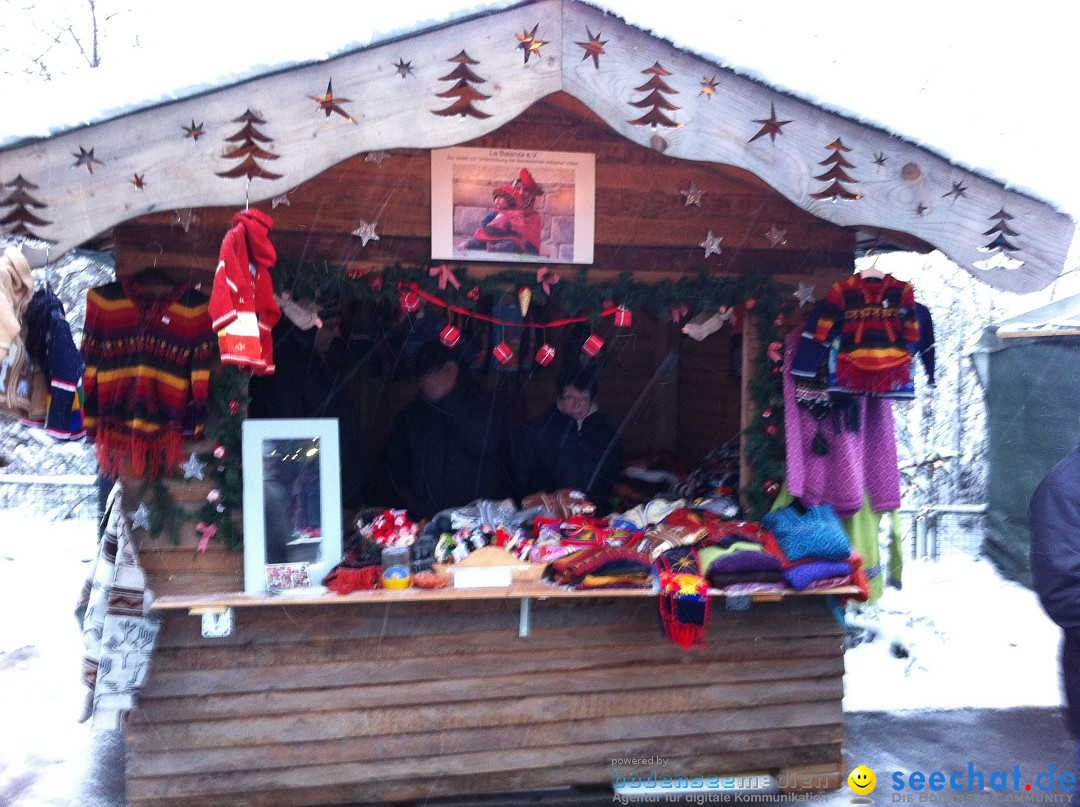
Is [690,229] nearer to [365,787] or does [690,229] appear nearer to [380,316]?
[380,316]

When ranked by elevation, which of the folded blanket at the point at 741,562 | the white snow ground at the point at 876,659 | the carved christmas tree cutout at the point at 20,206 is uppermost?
the carved christmas tree cutout at the point at 20,206

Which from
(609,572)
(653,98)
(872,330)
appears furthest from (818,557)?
(653,98)

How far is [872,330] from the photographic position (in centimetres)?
428

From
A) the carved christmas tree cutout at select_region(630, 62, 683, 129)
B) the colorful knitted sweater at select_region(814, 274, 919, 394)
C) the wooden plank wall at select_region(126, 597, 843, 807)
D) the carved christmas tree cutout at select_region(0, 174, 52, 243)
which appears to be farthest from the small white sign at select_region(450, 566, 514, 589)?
the carved christmas tree cutout at select_region(0, 174, 52, 243)

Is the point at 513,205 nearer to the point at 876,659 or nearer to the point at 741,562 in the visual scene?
the point at 741,562

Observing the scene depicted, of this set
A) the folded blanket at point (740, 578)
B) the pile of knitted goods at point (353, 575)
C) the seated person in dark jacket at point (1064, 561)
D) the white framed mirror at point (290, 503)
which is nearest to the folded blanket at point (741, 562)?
the folded blanket at point (740, 578)

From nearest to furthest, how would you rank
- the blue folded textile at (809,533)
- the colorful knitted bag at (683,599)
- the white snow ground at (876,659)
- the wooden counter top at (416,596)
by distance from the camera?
1. the wooden counter top at (416,596)
2. the colorful knitted bag at (683,599)
3. the blue folded textile at (809,533)
4. the white snow ground at (876,659)

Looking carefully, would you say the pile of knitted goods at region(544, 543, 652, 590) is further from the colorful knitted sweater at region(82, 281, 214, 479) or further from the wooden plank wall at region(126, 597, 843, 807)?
the colorful knitted sweater at region(82, 281, 214, 479)

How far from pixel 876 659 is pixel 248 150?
5888 mm

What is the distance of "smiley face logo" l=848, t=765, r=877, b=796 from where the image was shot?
4.66 m

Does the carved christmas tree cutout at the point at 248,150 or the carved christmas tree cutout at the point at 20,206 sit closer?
the carved christmas tree cutout at the point at 20,206

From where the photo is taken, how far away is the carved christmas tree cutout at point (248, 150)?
3070 mm

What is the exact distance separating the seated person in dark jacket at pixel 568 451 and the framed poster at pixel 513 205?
1.64 metres

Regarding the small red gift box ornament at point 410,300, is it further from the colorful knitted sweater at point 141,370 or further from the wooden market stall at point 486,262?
the colorful knitted sweater at point 141,370
